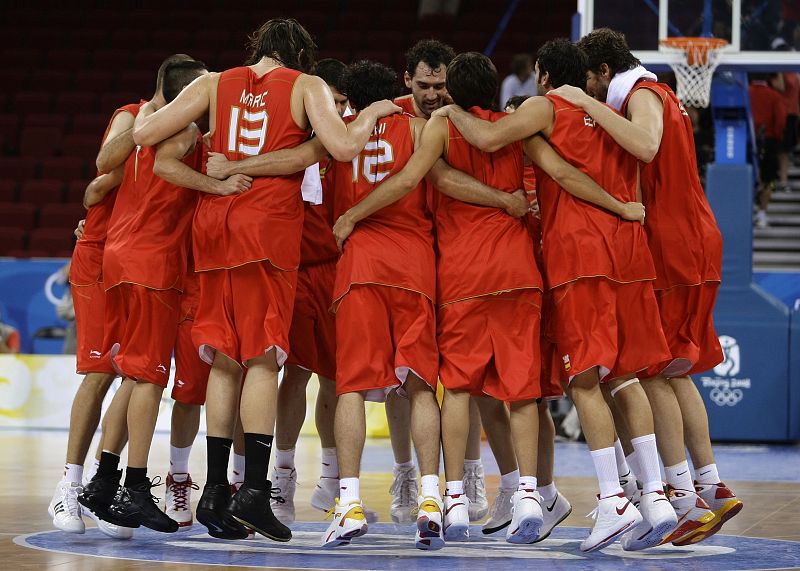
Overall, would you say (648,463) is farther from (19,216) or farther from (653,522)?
(19,216)

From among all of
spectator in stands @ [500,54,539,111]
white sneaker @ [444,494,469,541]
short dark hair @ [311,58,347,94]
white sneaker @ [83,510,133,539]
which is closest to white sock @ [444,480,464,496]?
A: white sneaker @ [444,494,469,541]

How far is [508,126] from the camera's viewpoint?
5.58 m

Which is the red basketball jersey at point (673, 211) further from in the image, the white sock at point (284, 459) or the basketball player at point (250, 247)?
the white sock at point (284, 459)

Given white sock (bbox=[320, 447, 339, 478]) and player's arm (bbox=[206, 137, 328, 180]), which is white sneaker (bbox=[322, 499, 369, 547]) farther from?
player's arm (bbox=[206, 137, 328, 180])

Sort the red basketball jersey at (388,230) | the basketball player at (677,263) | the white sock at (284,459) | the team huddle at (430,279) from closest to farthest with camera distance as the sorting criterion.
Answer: the team huddle at (430,279), the red basketball jersey at (388,230), the basketball player at (677,263), the white sock at (284,459)

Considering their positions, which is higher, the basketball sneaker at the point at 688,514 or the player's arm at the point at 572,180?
the player's arm at the point at 572,180

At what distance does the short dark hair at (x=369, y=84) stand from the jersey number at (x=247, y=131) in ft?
1.91

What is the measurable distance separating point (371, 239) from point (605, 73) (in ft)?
4.69

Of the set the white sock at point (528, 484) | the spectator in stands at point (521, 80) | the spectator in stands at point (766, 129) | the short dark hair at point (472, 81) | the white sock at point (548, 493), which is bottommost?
the white sock at point (548, 493)

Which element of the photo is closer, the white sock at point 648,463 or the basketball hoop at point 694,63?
the white sock at point 648,463

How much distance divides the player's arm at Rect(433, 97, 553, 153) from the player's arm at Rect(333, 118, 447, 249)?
13 cm

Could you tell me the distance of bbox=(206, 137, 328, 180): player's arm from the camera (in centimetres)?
561

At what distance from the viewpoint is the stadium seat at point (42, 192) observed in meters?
17.3

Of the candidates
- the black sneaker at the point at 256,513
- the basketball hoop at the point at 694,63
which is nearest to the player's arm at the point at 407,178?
the black sneaker at the point at 256,513
